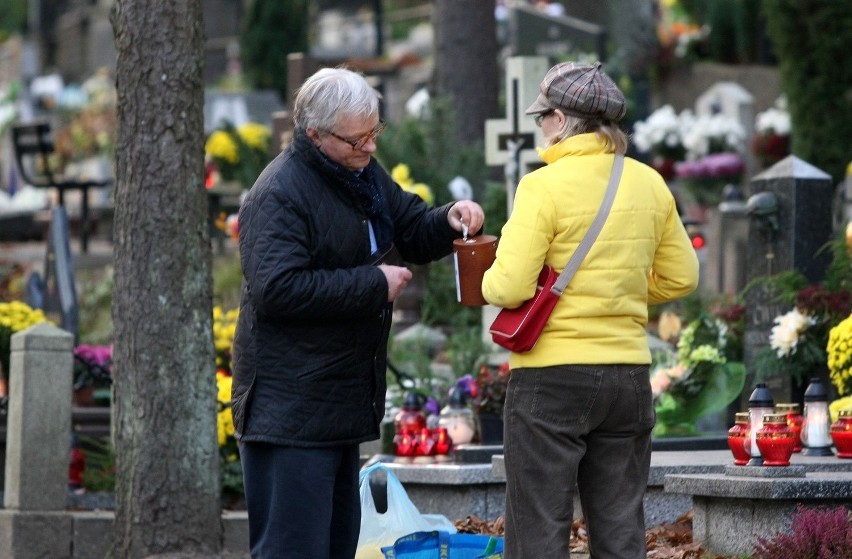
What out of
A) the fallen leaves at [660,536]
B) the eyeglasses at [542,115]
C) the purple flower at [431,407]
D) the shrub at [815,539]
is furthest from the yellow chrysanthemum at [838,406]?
the eyeglasses at [542,115]

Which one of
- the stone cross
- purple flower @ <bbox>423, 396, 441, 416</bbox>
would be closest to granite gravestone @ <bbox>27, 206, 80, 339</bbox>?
the stone cross

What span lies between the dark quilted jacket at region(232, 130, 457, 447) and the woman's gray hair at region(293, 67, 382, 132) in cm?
9

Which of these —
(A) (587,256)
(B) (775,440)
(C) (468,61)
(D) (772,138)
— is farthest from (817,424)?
(D) (772,138)

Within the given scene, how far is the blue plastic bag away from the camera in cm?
561

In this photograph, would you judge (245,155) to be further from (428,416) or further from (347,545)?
(347,545)

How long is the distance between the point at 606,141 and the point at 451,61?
10122mm

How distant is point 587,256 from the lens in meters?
4.65

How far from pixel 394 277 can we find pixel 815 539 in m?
1.86

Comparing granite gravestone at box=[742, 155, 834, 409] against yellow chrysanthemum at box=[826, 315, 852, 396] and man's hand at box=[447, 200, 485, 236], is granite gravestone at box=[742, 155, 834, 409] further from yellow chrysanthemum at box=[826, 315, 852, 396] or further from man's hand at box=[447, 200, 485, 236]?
man's hand at box=[447, 200, 485, 236]

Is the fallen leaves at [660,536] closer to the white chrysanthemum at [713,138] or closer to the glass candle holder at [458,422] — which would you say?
the glass candle holder at [458,422]

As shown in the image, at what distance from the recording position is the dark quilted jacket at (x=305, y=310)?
15.5 feet

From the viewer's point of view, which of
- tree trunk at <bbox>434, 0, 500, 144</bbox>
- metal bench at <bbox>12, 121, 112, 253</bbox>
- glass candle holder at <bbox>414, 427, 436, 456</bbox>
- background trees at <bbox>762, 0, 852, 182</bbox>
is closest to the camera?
glass candle holder at <bbox>414, 427, 436, 456</bbox>

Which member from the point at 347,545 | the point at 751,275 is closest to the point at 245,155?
the point at 751,275

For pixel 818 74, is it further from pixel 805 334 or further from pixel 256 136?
pixel 805 334
